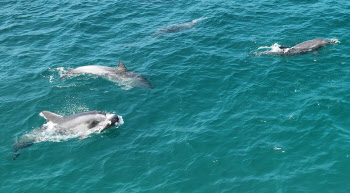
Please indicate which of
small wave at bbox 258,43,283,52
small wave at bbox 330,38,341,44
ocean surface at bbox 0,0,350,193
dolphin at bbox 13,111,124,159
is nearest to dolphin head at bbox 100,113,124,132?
dolphin at bbox 13,111,124,159

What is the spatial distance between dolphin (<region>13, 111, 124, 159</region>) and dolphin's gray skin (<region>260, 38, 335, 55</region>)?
17166mm

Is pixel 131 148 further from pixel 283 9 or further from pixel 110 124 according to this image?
pixel 283 9

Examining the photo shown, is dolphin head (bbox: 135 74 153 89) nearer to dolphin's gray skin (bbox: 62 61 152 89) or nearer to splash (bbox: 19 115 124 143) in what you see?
dolphin's gray skin (bbox: 62 61 152 89)

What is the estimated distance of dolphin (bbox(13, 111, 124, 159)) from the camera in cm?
2698

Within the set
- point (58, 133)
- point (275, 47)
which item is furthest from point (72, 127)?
point (275, 47)

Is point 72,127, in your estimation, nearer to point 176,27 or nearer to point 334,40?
point 176,27

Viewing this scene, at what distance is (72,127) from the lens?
27328 mm

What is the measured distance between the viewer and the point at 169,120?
2798cm

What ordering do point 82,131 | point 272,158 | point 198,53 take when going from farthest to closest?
point 198,53 < point 82,131 < point 272,158

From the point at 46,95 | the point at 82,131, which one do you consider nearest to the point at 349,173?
the point at 82,131

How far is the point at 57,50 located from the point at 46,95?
9790 millimetres

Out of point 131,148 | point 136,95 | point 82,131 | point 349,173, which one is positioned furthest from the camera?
point 136,95

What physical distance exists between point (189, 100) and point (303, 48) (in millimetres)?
13024

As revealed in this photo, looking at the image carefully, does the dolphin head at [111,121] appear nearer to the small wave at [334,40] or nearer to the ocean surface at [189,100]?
the ocean surface at [189,100]
